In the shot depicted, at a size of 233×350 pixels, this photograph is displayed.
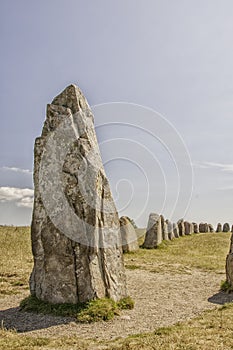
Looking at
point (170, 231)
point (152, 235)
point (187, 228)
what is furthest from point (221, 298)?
point (187, 228)

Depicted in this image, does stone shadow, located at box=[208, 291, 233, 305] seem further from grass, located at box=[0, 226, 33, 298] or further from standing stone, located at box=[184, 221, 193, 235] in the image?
standing stone, located at box=[184, 221, 193, 235]

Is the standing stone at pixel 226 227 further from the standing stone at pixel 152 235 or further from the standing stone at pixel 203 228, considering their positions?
the standing stone at pixel 152 235

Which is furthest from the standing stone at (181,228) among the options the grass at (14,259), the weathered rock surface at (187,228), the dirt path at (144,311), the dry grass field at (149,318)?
the dirt path at (144,311)

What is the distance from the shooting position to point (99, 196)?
962 centimetres

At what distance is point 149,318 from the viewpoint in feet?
28.9

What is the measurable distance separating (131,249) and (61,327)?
47.1ft

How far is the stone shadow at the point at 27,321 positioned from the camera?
815cm

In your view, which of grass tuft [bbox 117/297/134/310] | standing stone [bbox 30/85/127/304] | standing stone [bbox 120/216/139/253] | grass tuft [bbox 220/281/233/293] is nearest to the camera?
standing stone [bbox 30/85/127/304]

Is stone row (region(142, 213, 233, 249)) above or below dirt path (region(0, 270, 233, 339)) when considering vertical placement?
above

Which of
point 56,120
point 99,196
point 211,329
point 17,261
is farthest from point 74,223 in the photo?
point 17,261

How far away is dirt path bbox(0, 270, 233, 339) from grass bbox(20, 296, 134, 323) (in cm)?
18

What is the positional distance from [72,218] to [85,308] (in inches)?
82.0

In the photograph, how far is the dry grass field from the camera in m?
6.74

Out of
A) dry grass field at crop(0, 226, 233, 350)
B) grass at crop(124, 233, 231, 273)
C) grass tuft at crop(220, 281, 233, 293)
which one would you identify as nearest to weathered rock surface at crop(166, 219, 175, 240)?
grass at crop(124, 233, 231, 273)
